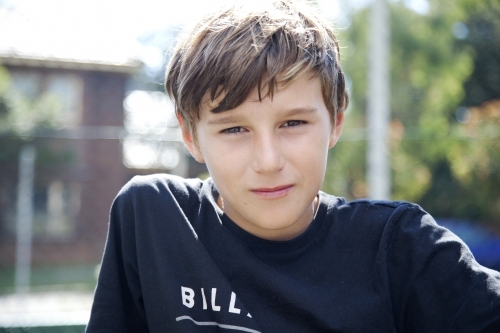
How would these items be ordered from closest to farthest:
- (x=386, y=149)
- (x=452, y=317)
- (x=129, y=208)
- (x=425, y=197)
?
1. (x=452, y=317)
2. (x=129, y=208)
3. (x=386, y=149)
4. (x=425, y=197)

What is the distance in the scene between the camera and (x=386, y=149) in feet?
8.79

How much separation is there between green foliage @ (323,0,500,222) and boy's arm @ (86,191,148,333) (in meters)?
0.76

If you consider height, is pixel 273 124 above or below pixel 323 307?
above

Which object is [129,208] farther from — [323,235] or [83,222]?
[83,222]

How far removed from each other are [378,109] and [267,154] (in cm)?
189

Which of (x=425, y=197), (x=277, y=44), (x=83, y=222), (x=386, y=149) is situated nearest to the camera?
(x=277, y=44)

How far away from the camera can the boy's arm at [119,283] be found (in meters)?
1.06

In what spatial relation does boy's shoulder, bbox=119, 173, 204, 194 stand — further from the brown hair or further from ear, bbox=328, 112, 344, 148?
ear, bbox=328, 112, 344, 148

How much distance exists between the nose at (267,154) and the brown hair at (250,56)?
0.26 ft

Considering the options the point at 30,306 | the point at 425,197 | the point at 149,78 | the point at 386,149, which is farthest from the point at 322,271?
the point at 149,78

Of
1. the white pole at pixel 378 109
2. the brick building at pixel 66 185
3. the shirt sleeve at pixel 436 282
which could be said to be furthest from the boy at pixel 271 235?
the brick building at pixel 66 185

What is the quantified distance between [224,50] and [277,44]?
4.3 inches

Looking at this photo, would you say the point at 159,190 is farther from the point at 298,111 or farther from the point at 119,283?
the point at 298,111

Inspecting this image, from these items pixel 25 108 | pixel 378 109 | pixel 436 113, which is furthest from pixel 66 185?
Answer: pixel 378 109
